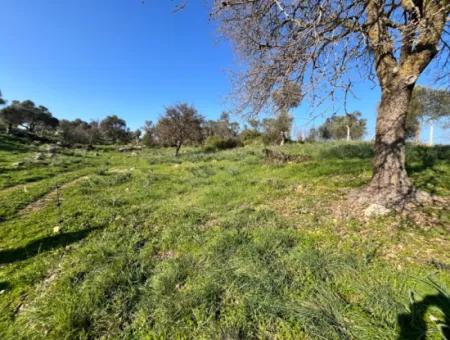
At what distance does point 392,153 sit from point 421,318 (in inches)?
138

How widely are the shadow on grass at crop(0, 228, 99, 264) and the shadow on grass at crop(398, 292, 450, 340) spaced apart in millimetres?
5114

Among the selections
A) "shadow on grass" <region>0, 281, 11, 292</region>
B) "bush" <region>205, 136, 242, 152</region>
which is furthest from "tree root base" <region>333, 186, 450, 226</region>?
"bush" <region>205, 136, 242, 152</region>

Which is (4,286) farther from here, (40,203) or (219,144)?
(219,144)

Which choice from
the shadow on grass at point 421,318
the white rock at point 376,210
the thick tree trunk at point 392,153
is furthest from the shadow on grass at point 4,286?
the thick tree trunk at point 392,153

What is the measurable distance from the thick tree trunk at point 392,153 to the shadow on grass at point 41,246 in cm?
605

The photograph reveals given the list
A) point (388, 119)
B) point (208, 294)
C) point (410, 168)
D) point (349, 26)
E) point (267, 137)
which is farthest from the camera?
point (267, 137)

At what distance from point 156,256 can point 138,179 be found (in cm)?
669

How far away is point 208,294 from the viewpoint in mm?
2781

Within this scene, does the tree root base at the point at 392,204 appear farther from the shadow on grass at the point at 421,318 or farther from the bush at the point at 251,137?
the bush at the point at 251,137

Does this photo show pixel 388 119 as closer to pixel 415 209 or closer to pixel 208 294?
pixel 415 209

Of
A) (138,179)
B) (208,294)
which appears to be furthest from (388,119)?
(138,179)

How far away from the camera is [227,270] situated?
3.20 meters

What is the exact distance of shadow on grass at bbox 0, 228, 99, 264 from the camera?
3974 mm

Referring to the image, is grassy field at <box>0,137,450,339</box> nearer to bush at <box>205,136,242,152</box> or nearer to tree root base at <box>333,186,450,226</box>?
tree root base at <box>333,186,450,226</box>
